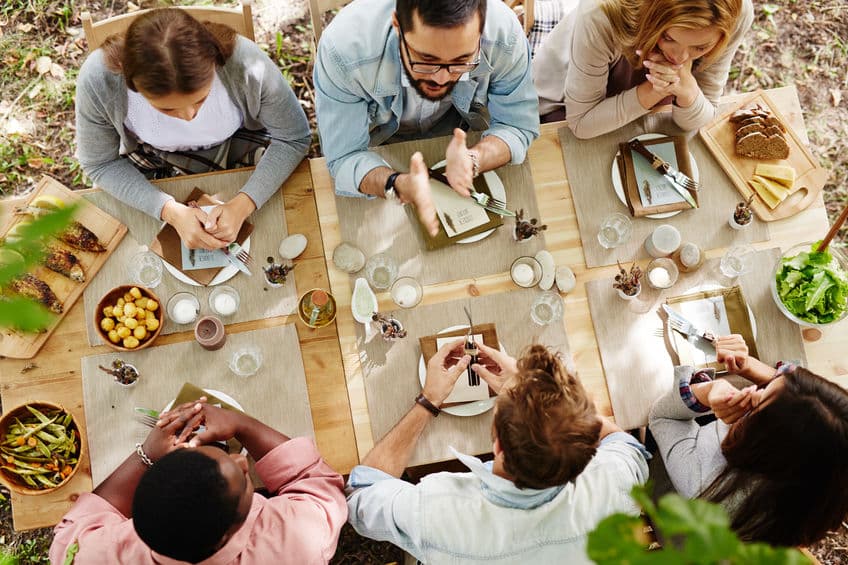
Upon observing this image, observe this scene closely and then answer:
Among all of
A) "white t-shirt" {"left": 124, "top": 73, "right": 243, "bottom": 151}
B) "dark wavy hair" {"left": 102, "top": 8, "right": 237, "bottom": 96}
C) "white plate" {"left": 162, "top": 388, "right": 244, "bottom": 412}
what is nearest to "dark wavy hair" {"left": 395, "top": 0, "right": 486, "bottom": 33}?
"dark wavy hair" {"left": 102, "top": 8, "right": 237, "bottom": 96}

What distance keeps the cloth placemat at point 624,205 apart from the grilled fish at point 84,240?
1.70 m

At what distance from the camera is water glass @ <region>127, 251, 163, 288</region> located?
2.11 meters

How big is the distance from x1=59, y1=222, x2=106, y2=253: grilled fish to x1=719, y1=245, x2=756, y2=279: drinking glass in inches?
87.1

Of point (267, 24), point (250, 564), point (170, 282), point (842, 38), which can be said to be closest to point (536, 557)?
point (250, 564)

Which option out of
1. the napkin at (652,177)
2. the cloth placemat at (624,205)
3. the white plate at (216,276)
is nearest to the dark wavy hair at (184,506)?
the white plate at (216,276)

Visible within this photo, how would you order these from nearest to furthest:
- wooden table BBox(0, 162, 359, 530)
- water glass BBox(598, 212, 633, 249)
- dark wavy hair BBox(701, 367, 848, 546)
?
dark wavy hair BBox(701, 367, 848, 546) < wooden table BBox(0, 162, 359, 530) < water glass BBox(598, 212, 633, 249)

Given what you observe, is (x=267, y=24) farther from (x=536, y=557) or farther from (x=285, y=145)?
(x=536, y=557)

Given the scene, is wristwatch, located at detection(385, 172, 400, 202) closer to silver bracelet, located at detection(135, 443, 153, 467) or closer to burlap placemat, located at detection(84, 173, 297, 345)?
burlap placemat, located at detection(84, 173, 297, 345)

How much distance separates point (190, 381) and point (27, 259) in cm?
164

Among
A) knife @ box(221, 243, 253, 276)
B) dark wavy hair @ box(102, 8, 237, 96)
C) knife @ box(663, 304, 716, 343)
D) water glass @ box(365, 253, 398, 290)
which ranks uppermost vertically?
dark wavy hair @ box(102, 8, 237, 96)

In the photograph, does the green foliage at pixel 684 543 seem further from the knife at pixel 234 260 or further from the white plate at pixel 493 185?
the knife at pixel 234 260

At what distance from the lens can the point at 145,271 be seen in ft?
6.94

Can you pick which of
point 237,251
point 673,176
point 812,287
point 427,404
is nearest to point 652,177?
point 673,176

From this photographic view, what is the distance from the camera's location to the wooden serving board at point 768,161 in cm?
226
